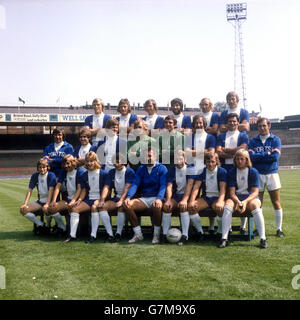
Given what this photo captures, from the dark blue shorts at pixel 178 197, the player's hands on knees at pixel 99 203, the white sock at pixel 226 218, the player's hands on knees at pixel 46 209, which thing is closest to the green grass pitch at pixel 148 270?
the white sock at pixel 226 218

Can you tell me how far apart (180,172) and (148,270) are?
7.18 ft

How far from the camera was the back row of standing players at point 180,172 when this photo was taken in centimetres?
580

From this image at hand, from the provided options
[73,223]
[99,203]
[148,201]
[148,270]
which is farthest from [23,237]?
[148,270]

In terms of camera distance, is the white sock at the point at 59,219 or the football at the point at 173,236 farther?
the white sock at the point at 59,219

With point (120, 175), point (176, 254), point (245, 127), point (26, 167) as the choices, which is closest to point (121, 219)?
point (120, 175)

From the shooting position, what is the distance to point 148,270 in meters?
4.38

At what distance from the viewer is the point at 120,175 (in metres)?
6.35

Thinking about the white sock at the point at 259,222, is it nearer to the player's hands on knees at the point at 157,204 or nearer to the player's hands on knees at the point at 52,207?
the player's hands on knees at the point at 157,204

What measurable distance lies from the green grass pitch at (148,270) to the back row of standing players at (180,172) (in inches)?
20.7

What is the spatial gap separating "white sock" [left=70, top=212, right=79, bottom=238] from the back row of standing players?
0.06 feet

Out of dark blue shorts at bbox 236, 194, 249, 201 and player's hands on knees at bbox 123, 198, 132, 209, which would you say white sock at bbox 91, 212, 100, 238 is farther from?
dark blue shorts at bbox 236, 194, 249, 201

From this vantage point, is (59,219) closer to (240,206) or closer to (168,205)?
(168,205)

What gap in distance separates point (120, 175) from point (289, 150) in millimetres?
42101
